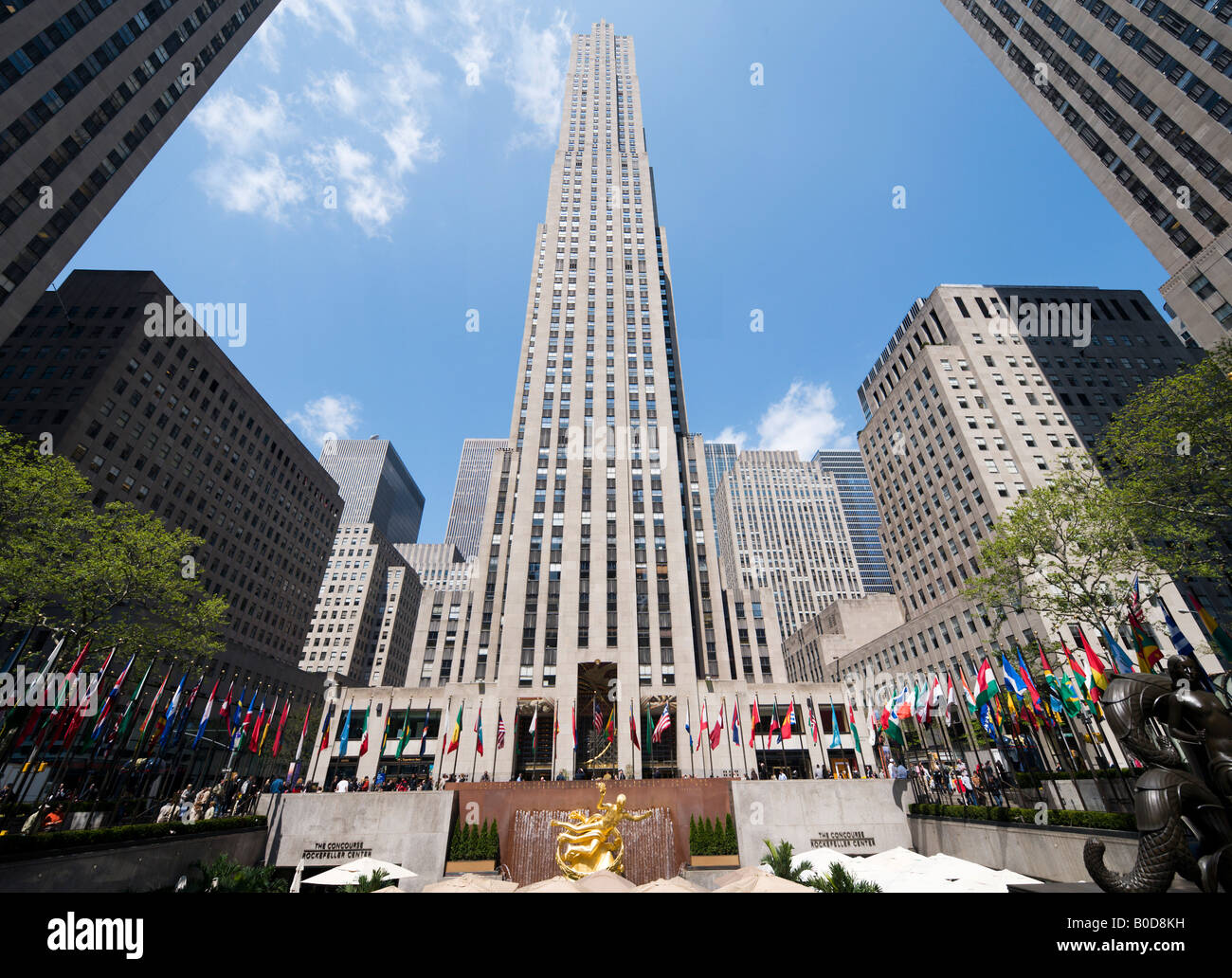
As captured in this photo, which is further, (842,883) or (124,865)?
(124,865)

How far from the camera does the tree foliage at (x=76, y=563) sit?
3234 centimetres

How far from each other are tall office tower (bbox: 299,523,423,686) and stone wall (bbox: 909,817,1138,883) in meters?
122

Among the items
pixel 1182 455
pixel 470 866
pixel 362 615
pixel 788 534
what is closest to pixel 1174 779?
pixel 1182 455

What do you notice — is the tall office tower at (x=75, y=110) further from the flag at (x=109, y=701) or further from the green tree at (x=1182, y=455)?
the green tree at (x=1182, y=455)

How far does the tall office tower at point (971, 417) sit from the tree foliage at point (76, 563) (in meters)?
67.1

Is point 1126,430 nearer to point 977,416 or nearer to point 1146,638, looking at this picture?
point 1146,638

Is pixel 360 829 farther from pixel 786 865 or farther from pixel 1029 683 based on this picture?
pixel 1029 683

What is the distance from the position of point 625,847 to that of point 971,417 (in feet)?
240

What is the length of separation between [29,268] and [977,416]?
4245 inches

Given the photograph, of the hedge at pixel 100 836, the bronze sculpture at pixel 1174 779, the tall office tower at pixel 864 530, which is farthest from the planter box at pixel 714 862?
the tall office tower at pixel 864 530

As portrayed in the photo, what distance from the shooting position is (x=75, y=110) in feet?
188

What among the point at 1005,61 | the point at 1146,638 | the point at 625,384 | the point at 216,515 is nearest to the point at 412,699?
the point at 625,384

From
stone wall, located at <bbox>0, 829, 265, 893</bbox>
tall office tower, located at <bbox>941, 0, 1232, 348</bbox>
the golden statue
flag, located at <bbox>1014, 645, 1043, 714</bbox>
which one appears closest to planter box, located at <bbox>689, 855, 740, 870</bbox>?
the golden statue

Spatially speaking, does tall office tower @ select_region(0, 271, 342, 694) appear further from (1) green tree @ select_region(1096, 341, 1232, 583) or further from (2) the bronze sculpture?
(1) green tree @ select_region(1096, 341, 1232, 583)
